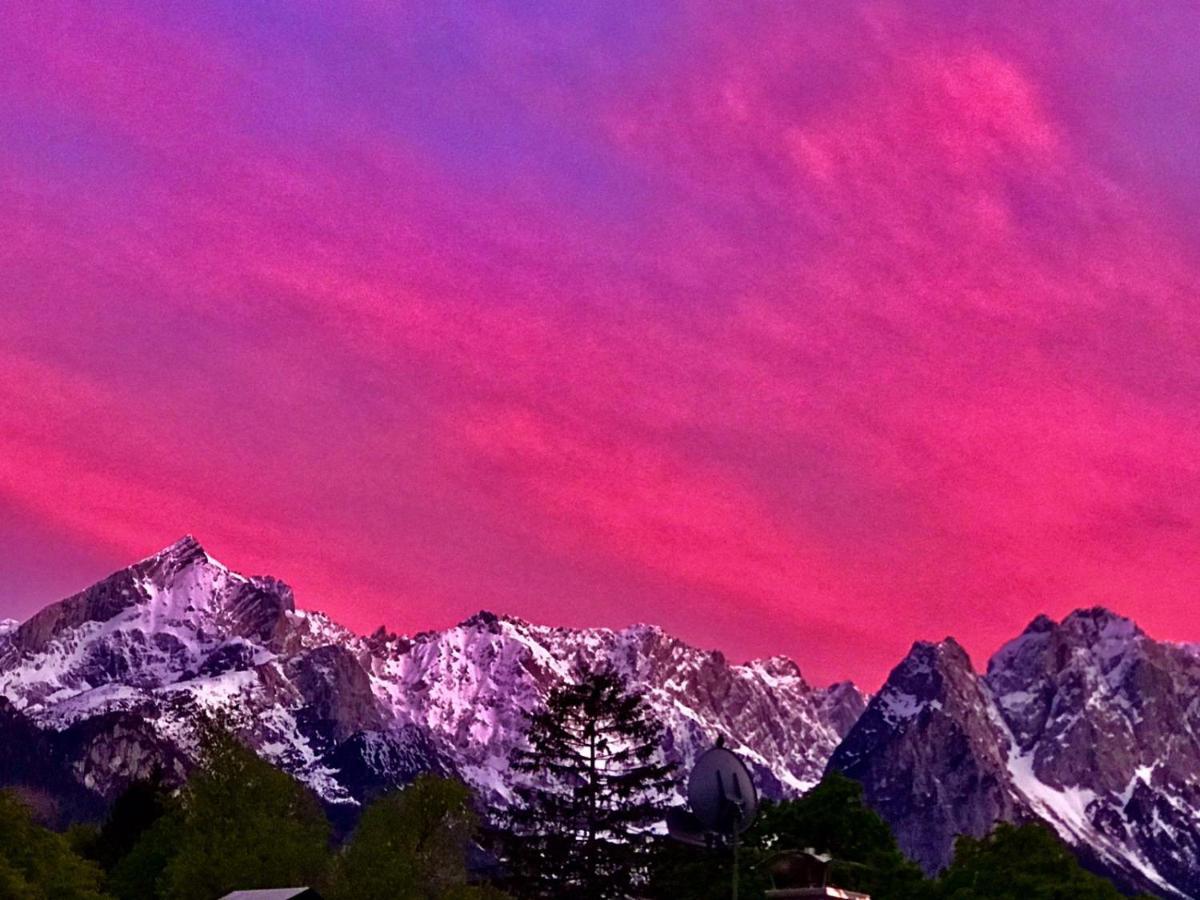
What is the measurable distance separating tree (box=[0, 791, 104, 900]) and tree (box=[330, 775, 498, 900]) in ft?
70.2

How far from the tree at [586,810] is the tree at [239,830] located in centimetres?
2871

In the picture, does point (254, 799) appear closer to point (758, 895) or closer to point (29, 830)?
point (29, 830)

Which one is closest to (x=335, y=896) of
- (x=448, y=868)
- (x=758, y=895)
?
(x=448, y=868)

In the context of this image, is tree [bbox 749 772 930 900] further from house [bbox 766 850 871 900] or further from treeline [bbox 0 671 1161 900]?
house [bbox 766 850 871 900]

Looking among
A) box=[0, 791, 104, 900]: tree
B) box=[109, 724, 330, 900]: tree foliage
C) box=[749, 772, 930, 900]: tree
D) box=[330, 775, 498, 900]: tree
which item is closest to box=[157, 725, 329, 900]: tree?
box=[109, 724, 330, 900]: tree foliage

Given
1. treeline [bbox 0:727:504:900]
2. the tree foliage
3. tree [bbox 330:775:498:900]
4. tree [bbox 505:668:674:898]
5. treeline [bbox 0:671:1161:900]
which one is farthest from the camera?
the tree foliage

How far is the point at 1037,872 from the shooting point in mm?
131000

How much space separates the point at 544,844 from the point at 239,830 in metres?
38.0

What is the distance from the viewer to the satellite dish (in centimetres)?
4209

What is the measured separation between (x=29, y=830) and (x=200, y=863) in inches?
776

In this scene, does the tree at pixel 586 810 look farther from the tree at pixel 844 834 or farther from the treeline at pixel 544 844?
the tree at pixel 844 834

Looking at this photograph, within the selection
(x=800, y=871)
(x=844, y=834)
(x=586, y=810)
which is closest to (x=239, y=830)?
(x=586, y=810)

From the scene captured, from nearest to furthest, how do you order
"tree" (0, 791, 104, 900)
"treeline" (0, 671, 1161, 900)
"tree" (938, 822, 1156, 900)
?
1. "treeline" (0, 671, 1161, 900)
2. "tree" (938, 822, 1156, 900)
3. "tree" (0, 791, 104, 900)

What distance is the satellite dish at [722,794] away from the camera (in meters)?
42.1
